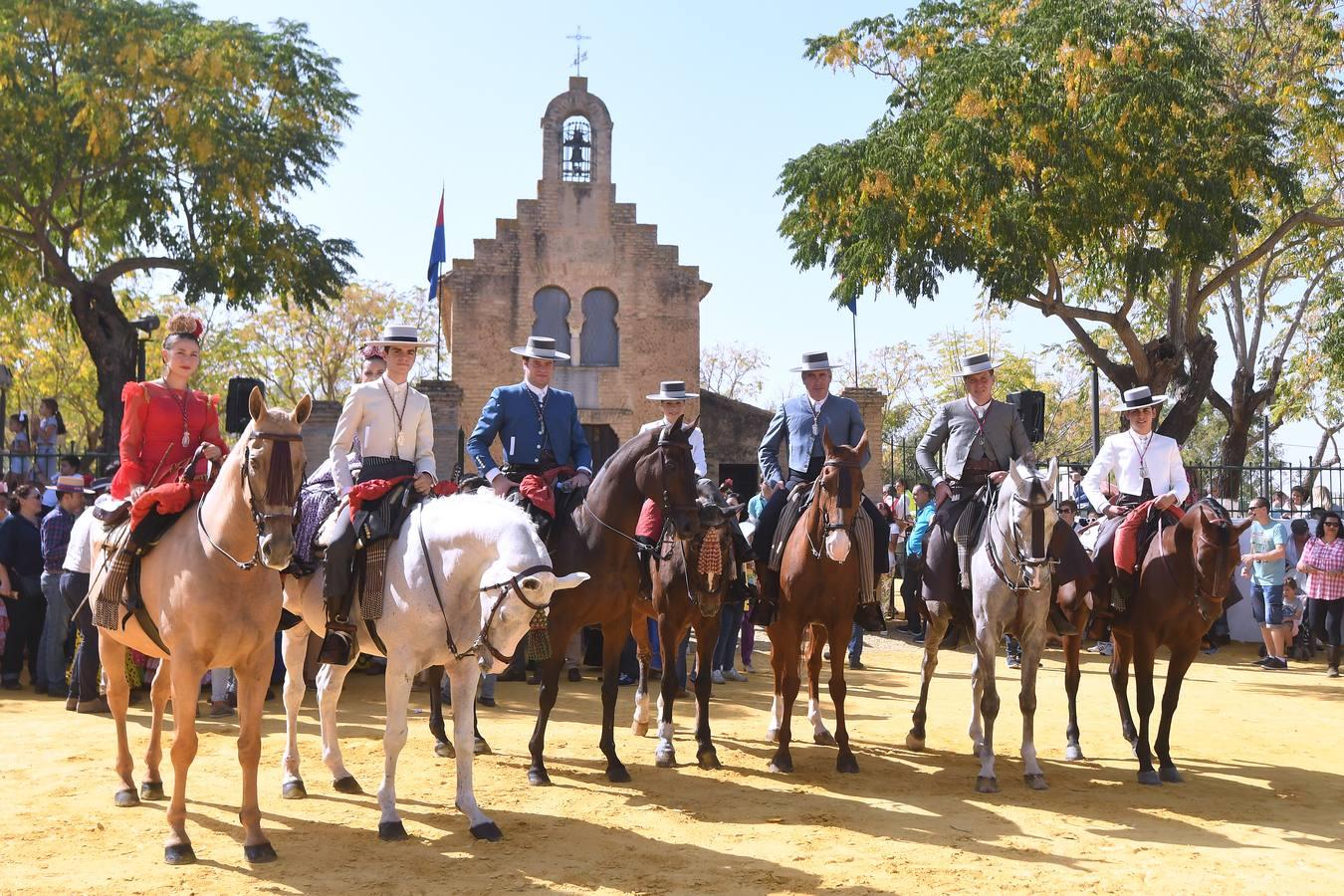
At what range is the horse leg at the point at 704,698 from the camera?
961cm

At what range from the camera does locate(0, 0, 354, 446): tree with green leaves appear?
24578mm

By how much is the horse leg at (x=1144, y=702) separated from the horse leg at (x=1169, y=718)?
0.32 feet

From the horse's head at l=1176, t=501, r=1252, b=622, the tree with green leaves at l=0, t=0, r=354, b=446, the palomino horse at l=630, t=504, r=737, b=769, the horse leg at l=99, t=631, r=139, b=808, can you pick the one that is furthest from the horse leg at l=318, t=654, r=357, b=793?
the tree with green leaves at l=0, t=0, r=354, b=446

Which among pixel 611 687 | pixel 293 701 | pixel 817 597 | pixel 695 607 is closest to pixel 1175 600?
pixel 817 597

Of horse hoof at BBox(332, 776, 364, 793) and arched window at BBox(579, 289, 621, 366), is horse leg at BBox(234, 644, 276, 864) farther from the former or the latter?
arched window at BBox(579, 289, 621, 366)

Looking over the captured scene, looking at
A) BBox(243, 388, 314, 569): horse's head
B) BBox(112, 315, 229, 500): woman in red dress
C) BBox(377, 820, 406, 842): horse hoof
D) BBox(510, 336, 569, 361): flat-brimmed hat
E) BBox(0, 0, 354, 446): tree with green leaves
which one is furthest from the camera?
BBox(0, 0, 354, 446): tree with green leaves

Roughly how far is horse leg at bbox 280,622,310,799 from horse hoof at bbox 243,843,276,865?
1477 millimetres

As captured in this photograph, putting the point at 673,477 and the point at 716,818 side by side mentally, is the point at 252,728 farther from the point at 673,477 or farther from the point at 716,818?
the point at 673,477

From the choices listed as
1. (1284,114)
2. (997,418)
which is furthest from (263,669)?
(1284,114)

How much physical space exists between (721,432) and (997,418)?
20685 millimetres

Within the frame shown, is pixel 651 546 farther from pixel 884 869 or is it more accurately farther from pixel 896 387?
pixel 896 387

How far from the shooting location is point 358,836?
7.36m

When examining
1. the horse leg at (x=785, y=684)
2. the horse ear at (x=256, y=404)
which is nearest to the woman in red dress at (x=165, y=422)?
the horse ear at (x=256, y=404)

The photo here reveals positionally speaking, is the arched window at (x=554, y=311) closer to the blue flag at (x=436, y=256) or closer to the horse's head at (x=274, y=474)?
the blue flag at (x=436, y=256)
